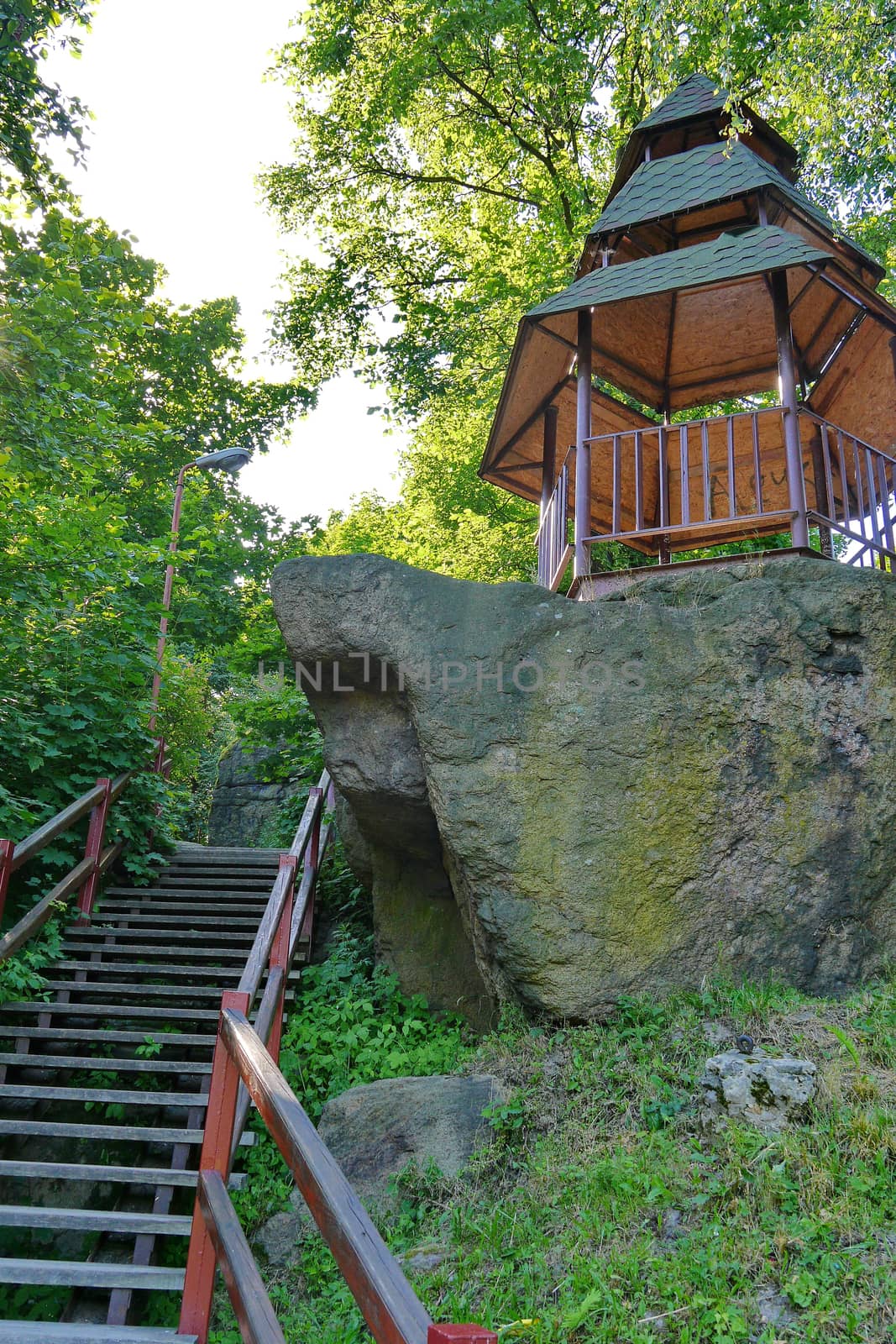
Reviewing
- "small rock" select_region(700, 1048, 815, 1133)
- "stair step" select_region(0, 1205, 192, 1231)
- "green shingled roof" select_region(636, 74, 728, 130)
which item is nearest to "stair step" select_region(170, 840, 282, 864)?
"stair step" select_region(0, 1205, 192, 1231)

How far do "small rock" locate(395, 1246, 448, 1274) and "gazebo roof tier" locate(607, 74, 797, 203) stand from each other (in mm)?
10034

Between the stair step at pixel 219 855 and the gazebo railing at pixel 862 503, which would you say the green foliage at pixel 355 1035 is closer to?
the stair step at pixel 219 855

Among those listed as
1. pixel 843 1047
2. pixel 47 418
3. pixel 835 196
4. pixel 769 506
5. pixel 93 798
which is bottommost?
pixel 843 1047

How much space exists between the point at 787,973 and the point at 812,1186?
1.79 m

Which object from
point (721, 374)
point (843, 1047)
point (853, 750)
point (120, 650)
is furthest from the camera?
point (721, 374)

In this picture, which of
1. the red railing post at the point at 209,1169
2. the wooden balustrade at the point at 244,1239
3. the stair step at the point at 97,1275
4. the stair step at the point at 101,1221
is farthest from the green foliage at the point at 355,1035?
the red railing post at the point at 209,1169

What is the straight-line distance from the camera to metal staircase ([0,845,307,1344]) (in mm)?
4418

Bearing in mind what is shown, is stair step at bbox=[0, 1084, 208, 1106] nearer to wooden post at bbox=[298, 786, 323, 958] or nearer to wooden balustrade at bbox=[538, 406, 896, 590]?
wooden post at bbox=[298, 786, 323, 958]

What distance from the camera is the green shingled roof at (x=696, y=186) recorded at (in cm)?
812

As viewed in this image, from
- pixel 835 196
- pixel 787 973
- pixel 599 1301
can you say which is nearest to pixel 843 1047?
pixel 787 973

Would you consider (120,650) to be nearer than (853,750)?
No

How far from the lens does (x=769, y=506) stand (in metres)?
10.2

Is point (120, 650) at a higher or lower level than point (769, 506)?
lower

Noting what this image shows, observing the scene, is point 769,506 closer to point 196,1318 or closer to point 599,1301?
point 599,1301
